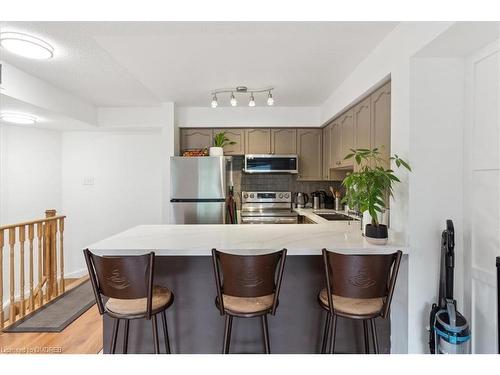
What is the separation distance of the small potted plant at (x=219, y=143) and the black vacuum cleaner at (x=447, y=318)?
272 cm

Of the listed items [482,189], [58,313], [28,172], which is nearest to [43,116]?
[28,172]

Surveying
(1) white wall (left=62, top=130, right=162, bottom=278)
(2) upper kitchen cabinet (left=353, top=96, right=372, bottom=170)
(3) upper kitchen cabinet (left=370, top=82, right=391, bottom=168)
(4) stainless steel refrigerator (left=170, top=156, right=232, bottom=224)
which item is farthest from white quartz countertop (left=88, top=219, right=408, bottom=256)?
(1) white wall (left=62, top=130, right=162, bottom=278)

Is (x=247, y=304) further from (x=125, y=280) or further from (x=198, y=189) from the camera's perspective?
(x=198, y=189)

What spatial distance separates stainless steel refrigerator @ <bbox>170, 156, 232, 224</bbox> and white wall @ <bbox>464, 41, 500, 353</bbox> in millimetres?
2485

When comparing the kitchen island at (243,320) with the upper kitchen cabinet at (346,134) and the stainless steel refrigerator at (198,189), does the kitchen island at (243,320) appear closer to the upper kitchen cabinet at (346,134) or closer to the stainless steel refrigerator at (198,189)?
the upper kitchen cabinet at (346,134)

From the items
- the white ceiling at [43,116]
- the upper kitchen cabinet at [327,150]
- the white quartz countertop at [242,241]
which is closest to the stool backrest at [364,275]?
the white quartz countertop at [242,241]

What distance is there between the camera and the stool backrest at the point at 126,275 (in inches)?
53.6

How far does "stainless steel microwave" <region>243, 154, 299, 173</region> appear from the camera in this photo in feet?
12.6

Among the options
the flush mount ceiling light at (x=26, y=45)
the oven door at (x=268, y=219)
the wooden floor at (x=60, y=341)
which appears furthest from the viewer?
the oven door at (x=268, y=219)

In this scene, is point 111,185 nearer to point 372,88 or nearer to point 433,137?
point 372,88

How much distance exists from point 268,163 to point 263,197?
1.88 feet

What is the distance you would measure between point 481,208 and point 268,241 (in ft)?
3.92

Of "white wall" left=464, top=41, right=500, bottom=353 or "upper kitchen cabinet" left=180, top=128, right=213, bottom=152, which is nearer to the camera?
"white wall" left=464, top=41, right=500, bottom=353

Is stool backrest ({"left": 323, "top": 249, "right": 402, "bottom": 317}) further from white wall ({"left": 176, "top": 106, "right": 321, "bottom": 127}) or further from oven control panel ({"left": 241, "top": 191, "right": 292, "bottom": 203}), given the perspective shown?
white wall ({"left": 176, "top": 106, "right": 321, "bottom": 127})
